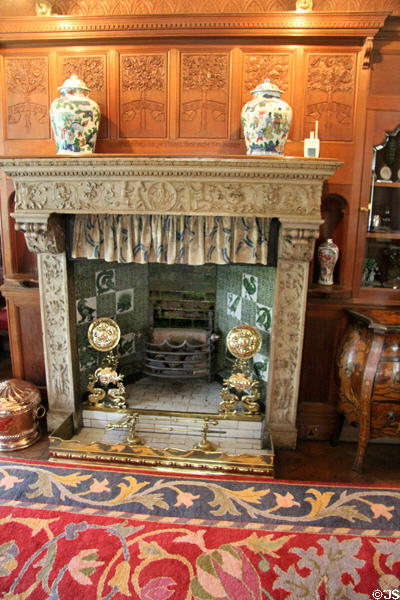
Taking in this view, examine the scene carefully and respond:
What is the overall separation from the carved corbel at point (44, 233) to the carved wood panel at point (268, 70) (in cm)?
148

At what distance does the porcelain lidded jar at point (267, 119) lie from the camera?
2.26 meters

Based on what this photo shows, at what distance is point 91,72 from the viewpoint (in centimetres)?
259

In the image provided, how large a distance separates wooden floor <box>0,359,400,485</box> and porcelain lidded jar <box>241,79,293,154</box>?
1.95 m

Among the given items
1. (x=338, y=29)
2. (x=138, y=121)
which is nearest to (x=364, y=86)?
(x=338, y=29)

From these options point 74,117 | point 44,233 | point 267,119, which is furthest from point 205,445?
point 74,117

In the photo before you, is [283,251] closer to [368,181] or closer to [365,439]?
[368,181]

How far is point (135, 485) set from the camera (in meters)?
2.01

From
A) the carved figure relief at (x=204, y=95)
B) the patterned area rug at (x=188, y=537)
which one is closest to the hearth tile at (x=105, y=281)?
the carved figure relief at (x=204, y=95)

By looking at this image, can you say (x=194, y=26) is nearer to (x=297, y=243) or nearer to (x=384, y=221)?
(x=297, y=243)

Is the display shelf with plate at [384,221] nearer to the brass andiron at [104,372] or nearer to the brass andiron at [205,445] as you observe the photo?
the brass andiron at [205,445]

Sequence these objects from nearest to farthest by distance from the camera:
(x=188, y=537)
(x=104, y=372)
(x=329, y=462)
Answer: (x=188, y=537)
(x=329, y=462)
(x=104, y=372)

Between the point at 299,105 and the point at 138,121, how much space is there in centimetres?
104

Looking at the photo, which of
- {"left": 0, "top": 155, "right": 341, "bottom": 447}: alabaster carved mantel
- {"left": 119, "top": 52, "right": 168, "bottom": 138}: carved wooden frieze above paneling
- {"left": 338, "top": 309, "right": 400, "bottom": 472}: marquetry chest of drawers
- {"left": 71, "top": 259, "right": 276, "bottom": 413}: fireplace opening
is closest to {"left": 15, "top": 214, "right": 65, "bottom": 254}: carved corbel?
{"left": 0, "top": 155, "right": 341, "bottom": 447}: alabaster carved mantel

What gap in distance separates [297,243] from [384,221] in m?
0.76
